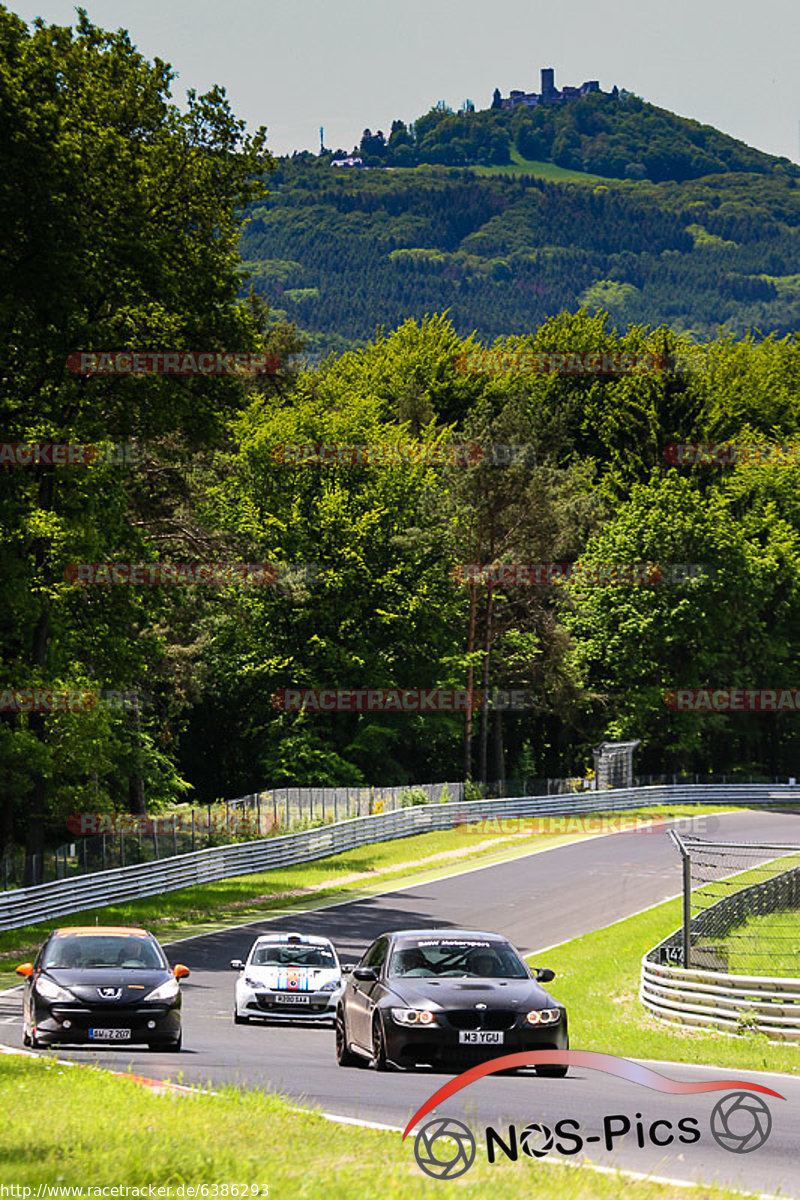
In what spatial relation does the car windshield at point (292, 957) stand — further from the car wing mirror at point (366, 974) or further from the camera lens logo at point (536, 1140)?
the camera lens logo at point (536, 1140)

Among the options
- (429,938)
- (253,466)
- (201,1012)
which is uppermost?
(253,466)

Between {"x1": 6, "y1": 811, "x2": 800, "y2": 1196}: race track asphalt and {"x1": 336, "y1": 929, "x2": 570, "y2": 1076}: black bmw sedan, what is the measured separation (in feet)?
0.95

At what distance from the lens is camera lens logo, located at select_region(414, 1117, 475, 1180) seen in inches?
365

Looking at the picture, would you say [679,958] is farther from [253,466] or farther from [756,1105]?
[253,466]

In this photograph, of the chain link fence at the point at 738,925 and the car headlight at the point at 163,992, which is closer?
the car headlight at the point at 163,992

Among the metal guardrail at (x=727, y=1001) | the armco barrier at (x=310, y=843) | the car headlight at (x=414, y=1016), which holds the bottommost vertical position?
the armco barrier at (x=310, y=843)

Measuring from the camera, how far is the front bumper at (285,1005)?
2188cm

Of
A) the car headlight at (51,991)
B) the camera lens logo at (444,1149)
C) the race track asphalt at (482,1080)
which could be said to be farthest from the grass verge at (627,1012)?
the camera lens logo at (444,1149)

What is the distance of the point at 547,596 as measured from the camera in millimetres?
75000

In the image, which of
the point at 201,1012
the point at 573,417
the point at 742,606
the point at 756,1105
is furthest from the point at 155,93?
the point at 573,417

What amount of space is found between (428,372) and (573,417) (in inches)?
386

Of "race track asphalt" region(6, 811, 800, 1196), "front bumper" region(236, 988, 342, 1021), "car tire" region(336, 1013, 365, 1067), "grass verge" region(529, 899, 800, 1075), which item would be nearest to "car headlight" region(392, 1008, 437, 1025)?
"race track asphalt" region(6, 811, 800, 1196)

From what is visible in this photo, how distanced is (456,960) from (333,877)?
31325 millimetres

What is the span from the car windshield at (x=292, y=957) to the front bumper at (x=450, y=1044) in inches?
356
